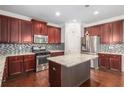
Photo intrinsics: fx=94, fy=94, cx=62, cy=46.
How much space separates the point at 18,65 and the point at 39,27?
2.05 metres

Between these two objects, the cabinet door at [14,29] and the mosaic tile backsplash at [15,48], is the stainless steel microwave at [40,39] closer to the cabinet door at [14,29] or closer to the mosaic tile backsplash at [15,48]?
the mosaic tile backsplash at [15,48]

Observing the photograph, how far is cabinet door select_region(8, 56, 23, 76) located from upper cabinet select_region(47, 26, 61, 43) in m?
2.11

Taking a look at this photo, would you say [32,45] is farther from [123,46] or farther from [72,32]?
[123,46]

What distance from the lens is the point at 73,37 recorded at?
214 inches

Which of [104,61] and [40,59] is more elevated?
[40,59]

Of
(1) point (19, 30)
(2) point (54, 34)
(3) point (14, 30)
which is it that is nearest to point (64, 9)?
(1) point (19, 30)

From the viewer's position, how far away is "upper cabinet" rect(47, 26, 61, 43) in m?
5.34

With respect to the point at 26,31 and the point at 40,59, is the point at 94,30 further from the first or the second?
the point at 26,31

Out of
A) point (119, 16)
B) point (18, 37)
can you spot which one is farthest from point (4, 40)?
point (119, 16)

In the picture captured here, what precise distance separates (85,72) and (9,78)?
272 cm

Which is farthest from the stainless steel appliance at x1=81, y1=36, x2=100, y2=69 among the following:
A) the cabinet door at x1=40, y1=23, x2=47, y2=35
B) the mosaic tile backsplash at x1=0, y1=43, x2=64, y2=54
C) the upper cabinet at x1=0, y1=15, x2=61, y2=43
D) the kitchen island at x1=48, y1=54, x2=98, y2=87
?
the mosaic tile backsplash at x1=0, y1=43, x2=64, y2=54

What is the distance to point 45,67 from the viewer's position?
4.55 m

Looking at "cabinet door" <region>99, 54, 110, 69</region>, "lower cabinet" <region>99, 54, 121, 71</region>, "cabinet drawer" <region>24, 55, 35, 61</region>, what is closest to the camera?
"cabinet drawer" <region>24, 55, 35, 61</region>

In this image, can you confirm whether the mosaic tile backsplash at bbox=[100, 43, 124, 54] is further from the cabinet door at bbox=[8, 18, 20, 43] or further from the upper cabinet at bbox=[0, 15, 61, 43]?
the cabinet door at bbox=[8, 18, 20, 43]
